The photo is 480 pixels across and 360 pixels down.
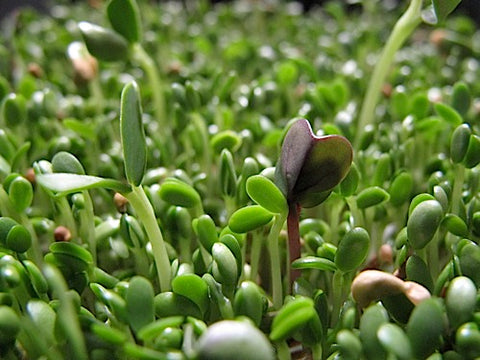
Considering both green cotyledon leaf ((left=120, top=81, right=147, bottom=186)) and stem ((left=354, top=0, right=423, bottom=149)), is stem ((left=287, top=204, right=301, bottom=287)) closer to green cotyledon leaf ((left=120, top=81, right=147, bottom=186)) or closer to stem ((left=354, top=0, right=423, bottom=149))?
green cotyledon leaf ((left=120, top=81, right=147, bottom=186))

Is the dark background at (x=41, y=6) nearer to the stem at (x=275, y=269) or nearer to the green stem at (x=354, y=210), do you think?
the green stem at (x=354, y=210)

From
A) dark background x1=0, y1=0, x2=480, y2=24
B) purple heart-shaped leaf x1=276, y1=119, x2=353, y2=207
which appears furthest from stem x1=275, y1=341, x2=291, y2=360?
dark background x1=0, y1=0, x2=480, y2=24

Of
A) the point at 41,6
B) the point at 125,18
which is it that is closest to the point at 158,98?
the point at 125,18

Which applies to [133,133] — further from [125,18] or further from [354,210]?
[125,18]

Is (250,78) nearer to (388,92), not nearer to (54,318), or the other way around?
(388,92)

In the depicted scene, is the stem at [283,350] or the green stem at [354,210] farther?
the green stem at [354,210]

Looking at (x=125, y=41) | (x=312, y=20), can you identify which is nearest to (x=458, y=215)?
(x=125, y=41)

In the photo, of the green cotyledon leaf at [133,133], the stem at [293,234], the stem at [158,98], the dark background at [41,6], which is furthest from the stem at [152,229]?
the dark background at [41,6]
